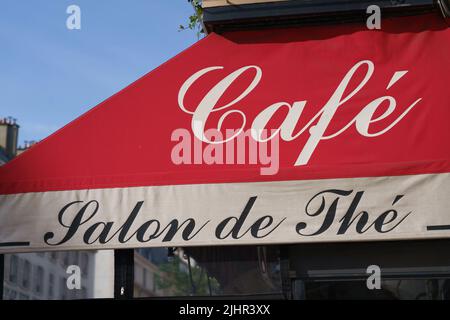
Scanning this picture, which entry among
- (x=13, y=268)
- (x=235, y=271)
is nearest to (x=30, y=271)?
(x=13, y=268)

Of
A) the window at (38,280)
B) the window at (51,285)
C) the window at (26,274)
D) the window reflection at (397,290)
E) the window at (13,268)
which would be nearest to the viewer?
the window reflection at (397,290)

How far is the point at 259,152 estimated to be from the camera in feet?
20.3

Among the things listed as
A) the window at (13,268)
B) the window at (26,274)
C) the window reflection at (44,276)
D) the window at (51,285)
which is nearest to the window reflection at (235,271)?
the window reflection at (44,276)

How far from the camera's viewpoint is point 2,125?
56812mm

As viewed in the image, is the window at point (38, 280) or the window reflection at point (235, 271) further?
the window at point (38, 280)

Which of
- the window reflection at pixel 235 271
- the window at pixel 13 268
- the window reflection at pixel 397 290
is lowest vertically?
the window reflection at pixel 397 290

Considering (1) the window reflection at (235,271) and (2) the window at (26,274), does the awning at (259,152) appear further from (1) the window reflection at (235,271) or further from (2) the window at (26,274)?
(2) the window at (26,274)

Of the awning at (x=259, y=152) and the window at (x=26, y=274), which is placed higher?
the window at (x=26, y=274)

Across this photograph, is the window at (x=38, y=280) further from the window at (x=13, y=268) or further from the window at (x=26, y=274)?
the window at (x=13, y=268)

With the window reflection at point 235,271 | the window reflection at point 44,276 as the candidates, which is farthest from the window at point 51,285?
the window reflection at point 235,271

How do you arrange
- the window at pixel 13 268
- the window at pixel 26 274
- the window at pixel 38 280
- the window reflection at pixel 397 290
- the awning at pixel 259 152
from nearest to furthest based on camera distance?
the awning at pixel 259 152 < the window reflection at pixel 397 290 < the window at pixel 13 268 < the window at pixel 26 274 < the window at pixel 38 280

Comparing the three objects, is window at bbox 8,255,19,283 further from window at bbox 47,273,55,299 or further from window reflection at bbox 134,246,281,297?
window reflection at bbox 134,246,281,297

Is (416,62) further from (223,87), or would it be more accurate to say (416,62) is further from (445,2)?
(223,87)

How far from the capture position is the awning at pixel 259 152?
5.82 m
